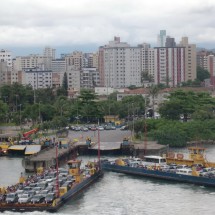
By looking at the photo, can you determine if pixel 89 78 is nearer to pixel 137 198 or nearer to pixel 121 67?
pixel 121 67

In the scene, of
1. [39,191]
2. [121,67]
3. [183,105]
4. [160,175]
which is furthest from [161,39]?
[39,191]

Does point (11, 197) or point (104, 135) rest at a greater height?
point (104, 135)

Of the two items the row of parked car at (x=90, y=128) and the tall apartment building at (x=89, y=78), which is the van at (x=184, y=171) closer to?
the row of parked car at (x=90, y=128)

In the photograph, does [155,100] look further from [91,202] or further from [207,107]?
[91,202]

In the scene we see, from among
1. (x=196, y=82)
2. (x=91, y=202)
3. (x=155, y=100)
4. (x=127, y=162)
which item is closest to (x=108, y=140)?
(x=127, y=162)

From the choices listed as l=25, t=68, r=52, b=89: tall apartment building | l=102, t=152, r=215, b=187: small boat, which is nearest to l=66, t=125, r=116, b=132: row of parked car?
l=102, t=152, r=215, b=187: small boat

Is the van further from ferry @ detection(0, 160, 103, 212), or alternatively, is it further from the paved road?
the paved road
